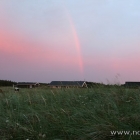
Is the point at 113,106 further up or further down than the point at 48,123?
further up

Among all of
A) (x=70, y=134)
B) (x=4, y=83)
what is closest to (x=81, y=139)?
(x=70, y=134)

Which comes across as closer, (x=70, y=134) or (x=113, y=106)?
(x=70, y=134)

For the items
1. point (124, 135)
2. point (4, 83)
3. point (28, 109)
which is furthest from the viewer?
point (4, 83)

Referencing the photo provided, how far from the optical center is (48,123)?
4156 mm

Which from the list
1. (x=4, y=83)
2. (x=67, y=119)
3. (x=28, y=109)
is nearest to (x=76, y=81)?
(x=28, y=109)

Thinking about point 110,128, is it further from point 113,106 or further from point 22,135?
point 22,135

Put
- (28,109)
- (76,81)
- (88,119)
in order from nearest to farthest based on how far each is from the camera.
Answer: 1. (88,119)
2. (28,109)
3. (76,81)

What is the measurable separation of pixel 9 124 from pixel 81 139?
4.88 ft

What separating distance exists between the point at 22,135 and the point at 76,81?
23.2 feet

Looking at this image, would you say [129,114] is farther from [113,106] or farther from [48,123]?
[48,123]

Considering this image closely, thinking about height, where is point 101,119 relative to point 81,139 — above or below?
above

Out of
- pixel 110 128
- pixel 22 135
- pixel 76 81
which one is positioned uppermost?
pixel 76 81

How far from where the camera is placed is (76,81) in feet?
35.7

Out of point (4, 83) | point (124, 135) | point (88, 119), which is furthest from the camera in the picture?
point (4, 83)
